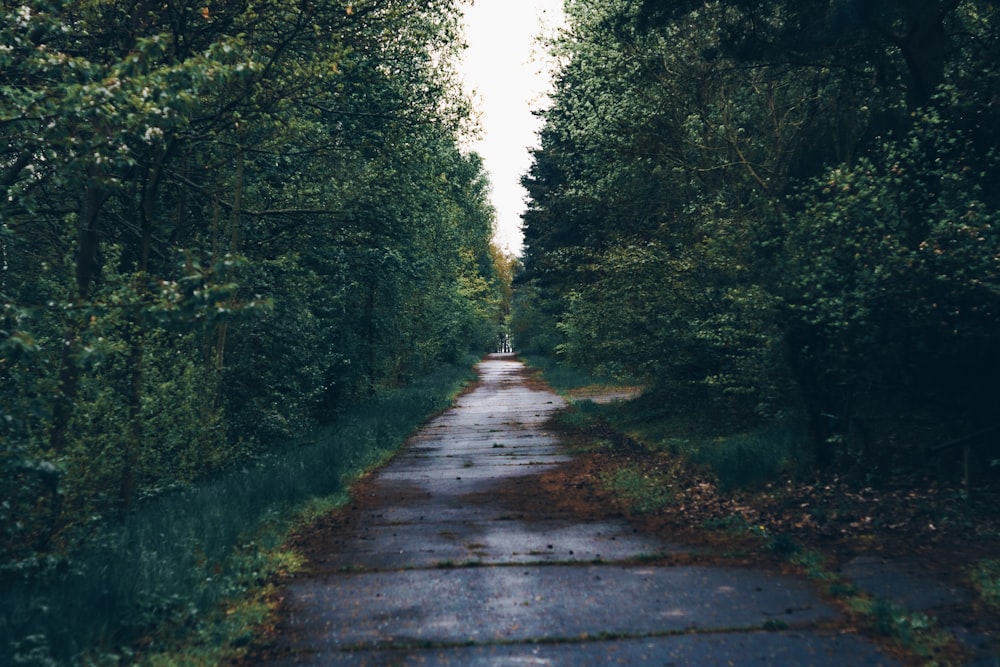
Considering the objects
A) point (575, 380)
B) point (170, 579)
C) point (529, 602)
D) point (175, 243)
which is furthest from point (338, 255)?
point (575, 380)

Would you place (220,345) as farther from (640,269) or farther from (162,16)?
(640,269)

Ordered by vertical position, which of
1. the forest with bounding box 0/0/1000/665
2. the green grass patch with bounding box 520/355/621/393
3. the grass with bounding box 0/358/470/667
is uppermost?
the forest with bounding box 0/0/1000/665

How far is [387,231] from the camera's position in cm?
1527

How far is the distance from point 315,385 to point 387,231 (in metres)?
3.60

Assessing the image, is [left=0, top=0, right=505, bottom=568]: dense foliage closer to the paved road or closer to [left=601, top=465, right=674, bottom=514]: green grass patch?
the paved road

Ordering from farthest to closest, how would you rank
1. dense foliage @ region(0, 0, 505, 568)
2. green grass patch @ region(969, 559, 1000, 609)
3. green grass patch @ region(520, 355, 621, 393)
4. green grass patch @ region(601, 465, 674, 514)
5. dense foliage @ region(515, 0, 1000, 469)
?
green grass patch @ region(520, 355, 621, 393), green grass patch @ region(601, 465, 674, 514), dense foliage @ region(515, 0, 1000, 469), dense foliage @ region(0, 0, 505, 568), green grass patch @ region(969, 559, 1000, 609)

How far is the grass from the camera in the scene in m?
5.14

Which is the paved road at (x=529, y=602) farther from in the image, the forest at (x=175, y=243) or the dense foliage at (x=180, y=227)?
the dense foliage at (x=180, y=227)

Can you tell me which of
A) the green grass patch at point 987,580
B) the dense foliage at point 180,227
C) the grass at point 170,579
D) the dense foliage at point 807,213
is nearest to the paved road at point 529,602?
the grass at point 170,579

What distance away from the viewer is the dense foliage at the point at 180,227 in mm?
6414

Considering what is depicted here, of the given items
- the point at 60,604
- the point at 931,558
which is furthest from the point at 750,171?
the point at 60,604

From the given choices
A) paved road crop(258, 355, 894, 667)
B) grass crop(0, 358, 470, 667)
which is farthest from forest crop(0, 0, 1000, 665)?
paved road crop(258, 355, 894, 667)

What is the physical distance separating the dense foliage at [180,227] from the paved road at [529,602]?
8.57 ft

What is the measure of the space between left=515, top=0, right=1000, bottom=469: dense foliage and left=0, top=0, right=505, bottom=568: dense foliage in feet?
15.0
